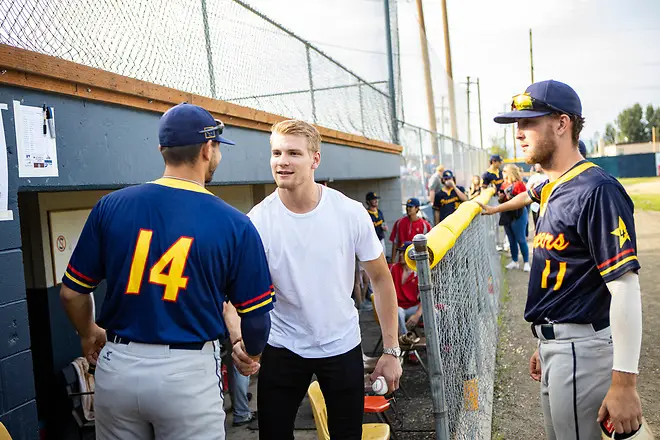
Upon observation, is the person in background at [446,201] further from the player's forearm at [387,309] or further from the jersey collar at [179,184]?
the jersey collar at [179,184]

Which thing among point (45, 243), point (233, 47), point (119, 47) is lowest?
point (45, 243)

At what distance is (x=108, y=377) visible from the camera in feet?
6.38

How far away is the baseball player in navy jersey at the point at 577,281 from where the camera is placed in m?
1.92

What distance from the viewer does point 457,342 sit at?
3221 millimetres

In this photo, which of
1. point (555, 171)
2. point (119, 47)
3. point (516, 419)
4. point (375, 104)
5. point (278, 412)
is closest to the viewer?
point (555, 171)

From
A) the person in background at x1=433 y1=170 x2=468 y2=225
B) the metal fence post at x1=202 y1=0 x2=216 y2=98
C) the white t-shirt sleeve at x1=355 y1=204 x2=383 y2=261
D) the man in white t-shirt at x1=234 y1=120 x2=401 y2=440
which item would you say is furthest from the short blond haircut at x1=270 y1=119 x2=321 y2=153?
the person in background at x1=433 y1=170 x2=468 y2=225

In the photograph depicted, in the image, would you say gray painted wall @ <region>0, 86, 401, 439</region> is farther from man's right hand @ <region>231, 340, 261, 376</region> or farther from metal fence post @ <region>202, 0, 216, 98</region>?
man's right hand @ <region>231, 340, 261, 376</region>

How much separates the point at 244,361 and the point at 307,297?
0.39 metres

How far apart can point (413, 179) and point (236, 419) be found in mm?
10217

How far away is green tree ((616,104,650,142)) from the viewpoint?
331ft

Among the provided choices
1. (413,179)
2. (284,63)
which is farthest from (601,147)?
(284,63)

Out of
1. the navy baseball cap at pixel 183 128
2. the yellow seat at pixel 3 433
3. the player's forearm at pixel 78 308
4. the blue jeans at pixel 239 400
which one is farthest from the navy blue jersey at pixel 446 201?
the yellow seat at pixel 3 433

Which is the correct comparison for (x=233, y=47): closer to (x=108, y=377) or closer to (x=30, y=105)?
(x=30, y=105)

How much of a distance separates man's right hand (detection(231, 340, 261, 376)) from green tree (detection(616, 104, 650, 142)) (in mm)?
113227
